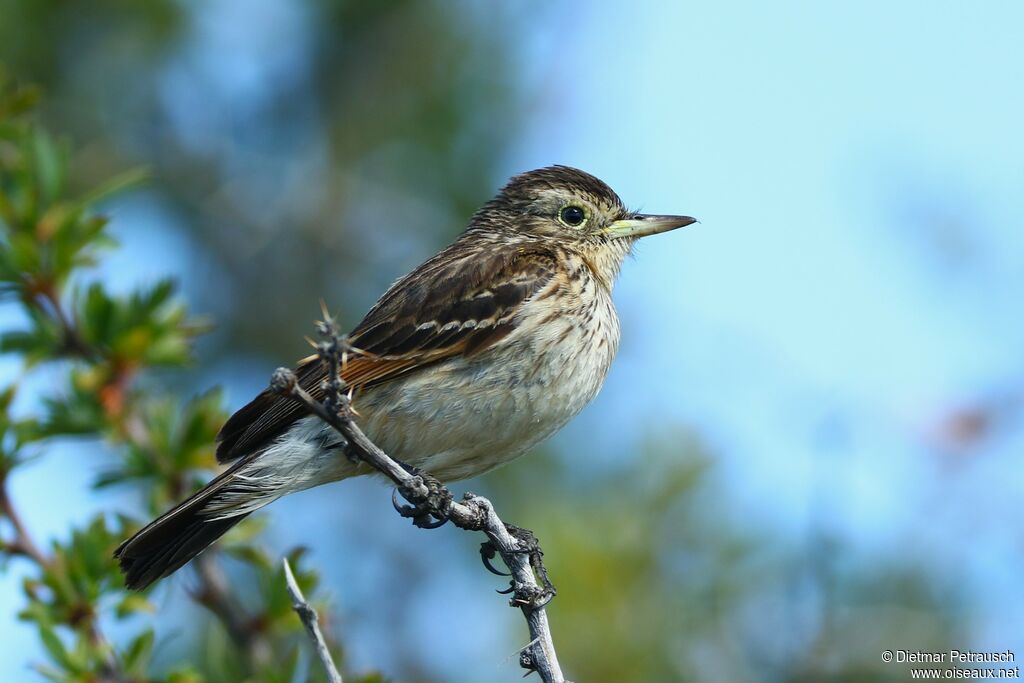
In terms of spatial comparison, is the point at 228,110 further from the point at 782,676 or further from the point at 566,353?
the point at 782,676

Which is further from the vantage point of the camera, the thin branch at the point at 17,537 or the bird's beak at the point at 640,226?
the bird's beak at the point at 640,226

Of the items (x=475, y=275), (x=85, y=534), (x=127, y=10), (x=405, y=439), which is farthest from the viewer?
(x=127, y=10)

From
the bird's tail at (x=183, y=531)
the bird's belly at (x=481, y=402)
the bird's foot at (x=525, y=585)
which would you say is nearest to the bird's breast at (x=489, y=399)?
the bird's belly at (x=481, y=402)

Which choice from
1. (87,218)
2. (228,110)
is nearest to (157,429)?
(87,218)

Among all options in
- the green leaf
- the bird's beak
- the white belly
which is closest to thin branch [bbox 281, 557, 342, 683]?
the green leaf

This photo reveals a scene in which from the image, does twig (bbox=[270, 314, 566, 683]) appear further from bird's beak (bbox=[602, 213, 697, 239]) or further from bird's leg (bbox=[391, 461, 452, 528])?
bird's beak (bbox=[602, 213, 697, 239])

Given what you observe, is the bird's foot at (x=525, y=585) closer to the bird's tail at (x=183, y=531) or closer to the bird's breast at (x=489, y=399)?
the bird's breast at (x=489, y=399)
